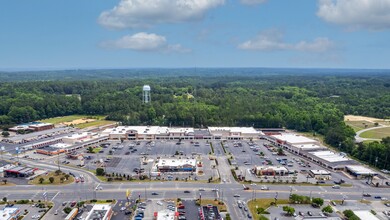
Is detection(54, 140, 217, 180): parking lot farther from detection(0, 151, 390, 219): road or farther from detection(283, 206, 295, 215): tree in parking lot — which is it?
detection(283, 206, 295, 215): tree in parking lot

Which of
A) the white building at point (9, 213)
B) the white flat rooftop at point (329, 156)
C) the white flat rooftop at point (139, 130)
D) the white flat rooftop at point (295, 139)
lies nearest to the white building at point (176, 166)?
the white building at point (9, 213)

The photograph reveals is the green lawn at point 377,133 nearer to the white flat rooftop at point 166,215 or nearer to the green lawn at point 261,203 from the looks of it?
the green lawn at point 261,203

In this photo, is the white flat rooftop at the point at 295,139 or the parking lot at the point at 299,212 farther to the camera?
the white flat rooftop at the point at 295,139

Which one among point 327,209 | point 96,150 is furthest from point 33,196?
point 327,209

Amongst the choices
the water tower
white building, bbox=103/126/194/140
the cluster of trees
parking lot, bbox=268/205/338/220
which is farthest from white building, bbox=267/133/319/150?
the water tower

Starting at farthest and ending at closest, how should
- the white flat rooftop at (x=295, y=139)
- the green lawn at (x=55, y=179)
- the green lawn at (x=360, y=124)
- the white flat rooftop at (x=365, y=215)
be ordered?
1. the green lawn at (x=360, y=124)
2. the white flat rooftop at (x=295, y=139)
3. the green lawn at (x=55, y=179)
4. the white flat rooftop at (x=365, y=215)

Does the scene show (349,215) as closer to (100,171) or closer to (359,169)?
(359,169)

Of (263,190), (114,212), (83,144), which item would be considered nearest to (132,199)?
(114,212)
